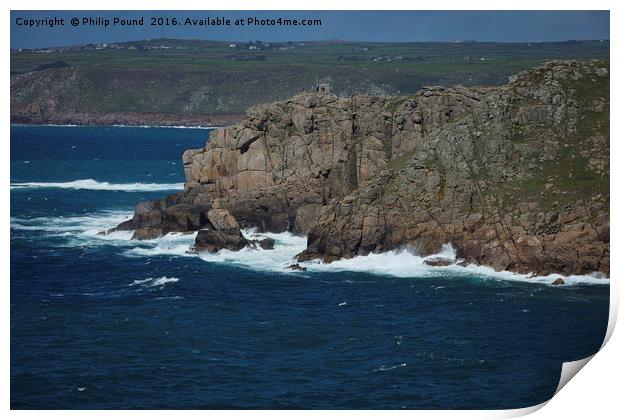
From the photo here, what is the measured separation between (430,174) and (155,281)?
2289cm

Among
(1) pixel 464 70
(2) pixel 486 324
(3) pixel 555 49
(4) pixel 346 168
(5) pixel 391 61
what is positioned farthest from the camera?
(5) pixel 391 61

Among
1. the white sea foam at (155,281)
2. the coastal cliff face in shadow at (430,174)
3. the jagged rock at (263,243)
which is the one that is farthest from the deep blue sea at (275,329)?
the coastal cliff face in shadow at (430,174)

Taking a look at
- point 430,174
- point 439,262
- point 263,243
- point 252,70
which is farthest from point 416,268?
point 252,70

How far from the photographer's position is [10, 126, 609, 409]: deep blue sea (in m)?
59.4

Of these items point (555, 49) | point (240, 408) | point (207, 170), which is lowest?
point (240, 408)

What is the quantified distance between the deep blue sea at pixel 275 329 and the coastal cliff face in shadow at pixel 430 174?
7.34 ft

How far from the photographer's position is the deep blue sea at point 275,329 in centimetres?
5938

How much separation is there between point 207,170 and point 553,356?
45961mm

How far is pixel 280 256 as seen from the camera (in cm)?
8988

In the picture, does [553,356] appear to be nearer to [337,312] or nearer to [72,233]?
[337,312]

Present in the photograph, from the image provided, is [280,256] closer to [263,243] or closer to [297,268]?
[263,243]

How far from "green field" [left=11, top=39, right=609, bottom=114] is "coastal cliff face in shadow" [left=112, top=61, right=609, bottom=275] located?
5762 centimetres

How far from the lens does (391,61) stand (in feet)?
619

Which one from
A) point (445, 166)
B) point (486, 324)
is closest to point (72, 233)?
point (445, 166)
